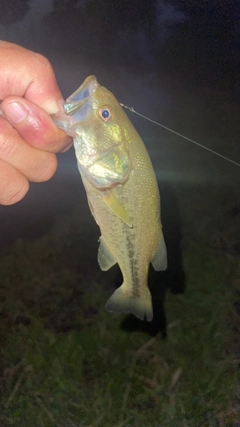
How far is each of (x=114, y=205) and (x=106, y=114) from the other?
410 millimetres

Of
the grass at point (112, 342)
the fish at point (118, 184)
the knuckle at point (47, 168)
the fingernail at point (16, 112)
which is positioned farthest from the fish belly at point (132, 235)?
the grass at point (112, 342)

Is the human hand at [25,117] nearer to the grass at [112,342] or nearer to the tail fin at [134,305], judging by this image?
the tail fin at [134,305]

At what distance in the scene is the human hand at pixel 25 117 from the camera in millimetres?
1319

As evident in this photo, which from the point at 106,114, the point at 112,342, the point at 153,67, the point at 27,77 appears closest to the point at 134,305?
the point at 106,114

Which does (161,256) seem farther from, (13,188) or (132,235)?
(13,188)

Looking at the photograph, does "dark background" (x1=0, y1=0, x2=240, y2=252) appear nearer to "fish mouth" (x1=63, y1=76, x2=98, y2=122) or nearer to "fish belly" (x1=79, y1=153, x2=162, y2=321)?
"fish belly" (x1=79, y1=153, x2=162, y2=321)

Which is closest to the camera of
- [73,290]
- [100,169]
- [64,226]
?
[100,169]

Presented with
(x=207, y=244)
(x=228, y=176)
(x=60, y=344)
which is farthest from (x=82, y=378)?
(x=228, y=176)

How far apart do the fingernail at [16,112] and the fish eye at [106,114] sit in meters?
0.32

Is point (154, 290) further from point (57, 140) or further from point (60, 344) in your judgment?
point (57, 140)

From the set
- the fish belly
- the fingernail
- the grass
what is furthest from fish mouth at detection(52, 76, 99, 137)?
the grass

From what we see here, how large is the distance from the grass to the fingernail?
3.56 m

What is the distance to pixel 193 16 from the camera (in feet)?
18.3

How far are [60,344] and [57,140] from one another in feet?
12.2
